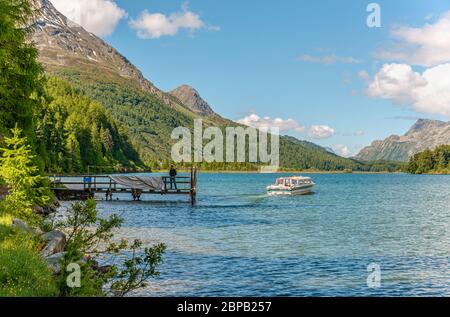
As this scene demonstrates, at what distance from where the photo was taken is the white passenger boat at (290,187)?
91250mm

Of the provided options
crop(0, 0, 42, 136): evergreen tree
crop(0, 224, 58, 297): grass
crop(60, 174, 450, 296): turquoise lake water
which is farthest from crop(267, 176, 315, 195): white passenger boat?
crop(0, 224, 58, 297): grass

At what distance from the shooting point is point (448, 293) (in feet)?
59.1

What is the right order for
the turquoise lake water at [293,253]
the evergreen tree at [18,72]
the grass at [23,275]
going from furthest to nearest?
the evergreen tree at [18,72] → the turquoise lake water at [293,253] → the grass at [23,275]

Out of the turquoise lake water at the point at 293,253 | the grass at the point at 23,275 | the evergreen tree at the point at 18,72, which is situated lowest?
the turquoise lake water at the point at 293,253

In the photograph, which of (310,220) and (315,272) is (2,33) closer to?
(315,272)

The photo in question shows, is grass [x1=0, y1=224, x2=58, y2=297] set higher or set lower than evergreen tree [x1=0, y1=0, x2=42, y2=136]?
lower

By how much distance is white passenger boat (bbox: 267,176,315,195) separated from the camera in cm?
9125

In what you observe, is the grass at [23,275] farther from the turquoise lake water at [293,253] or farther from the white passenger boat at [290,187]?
the white passenger boat at [290,187]

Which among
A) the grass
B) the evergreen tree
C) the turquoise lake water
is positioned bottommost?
the turquoise lake water

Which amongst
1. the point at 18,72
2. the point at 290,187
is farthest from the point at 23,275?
the point at 290,187

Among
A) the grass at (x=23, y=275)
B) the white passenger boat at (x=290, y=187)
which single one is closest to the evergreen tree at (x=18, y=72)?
the grass at (x=23, y=275)

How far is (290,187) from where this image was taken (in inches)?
3580

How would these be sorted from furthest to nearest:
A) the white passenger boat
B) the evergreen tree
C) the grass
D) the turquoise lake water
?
the white passenger boat
the evergreen tree
the turquoise lake water
the grass

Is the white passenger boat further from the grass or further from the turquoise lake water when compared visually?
the grass
